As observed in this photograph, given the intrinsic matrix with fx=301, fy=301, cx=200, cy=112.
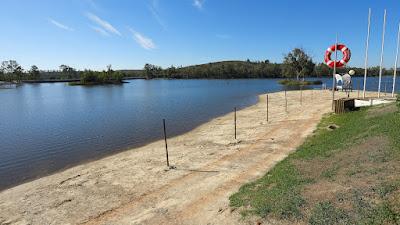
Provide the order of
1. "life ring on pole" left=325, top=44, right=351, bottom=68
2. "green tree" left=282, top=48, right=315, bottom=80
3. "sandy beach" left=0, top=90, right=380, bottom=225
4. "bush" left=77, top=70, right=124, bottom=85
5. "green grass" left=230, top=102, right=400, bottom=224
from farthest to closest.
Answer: "bush" left=77, top=70, right=124, bottom=85, "green tree" left=282, top=48, right=315, bottom=80, "life ring on pole" left=325, top=44, right=351, bottom=68, "sandy beach" left=0, top=90, right=380, bottom=225, "green grass" left=230, top=102, right=400, bottom=224

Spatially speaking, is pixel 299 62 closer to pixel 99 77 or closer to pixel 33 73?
pixel 99 77

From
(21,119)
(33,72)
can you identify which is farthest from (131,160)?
(33,72)

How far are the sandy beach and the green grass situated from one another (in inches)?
28.6

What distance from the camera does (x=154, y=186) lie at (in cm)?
1154

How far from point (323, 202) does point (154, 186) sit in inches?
258

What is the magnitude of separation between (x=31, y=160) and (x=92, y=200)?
32.3 ft

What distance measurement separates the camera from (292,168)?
1046 centimetres

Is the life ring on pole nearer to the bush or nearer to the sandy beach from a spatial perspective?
the sandy beach

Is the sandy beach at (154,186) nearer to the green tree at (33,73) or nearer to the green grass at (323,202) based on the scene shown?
the green grass at (323,202)

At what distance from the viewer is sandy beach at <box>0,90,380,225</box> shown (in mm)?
9070

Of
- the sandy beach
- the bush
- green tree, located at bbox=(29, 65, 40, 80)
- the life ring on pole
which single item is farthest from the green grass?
green tree, located at bbox=(29, 65, 40, 80)

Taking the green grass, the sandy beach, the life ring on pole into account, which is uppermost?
the life ring on pole

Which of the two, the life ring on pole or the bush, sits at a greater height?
the life ring on pole

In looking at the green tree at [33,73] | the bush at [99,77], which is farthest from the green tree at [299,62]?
the green tree at [33,73]
